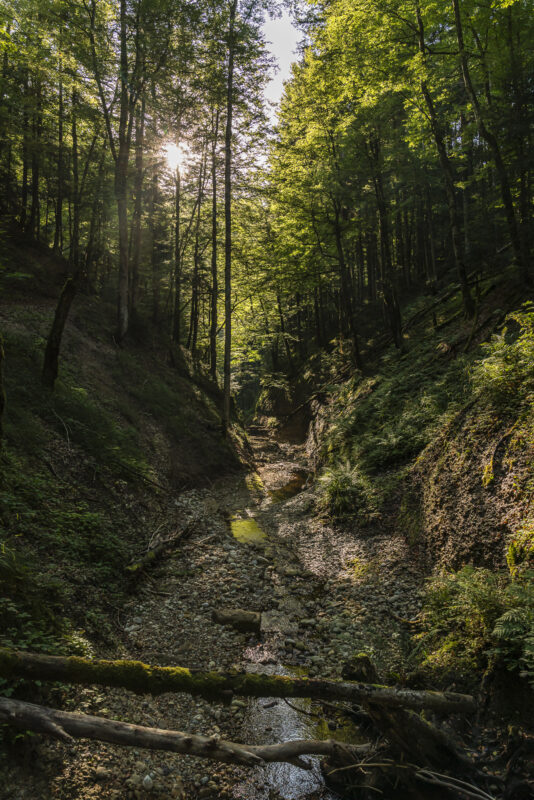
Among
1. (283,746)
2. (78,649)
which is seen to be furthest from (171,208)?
(283,746)

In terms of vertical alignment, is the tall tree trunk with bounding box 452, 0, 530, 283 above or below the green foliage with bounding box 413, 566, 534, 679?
above

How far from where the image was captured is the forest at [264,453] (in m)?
3.96

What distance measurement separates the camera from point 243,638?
6570 millimetres

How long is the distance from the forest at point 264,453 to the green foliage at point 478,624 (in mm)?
41

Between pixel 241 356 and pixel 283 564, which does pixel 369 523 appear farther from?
pixel 241 356

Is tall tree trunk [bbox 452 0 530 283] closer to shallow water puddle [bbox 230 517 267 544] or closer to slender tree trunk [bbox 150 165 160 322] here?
shallow water puddle [bbox 230 517 267 544]

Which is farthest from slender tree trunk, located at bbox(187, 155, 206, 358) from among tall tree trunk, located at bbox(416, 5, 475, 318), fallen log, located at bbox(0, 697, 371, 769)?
fallen log, located at bbox(0, 697, 371, 769)

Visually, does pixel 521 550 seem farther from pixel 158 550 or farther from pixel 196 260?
pixel 196 260

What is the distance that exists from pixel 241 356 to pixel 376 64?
22.1m

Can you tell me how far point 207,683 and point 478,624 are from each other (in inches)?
138

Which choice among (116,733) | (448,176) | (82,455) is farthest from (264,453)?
(116,733)

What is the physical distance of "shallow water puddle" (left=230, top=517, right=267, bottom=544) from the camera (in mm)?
10891

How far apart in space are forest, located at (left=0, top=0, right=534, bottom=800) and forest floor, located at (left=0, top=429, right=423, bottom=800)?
41 mm

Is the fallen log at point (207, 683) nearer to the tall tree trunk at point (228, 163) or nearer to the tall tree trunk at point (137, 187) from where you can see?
the tall tree trunk at point (228, 163)
